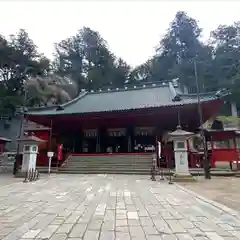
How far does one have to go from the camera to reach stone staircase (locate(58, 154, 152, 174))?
49.6 ft

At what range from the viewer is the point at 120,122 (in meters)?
20.5

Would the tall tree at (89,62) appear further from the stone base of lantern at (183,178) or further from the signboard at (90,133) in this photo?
the stone base of lantern at (183,178)

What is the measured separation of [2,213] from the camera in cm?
468

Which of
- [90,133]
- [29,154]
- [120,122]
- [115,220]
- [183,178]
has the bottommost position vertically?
[115,220]

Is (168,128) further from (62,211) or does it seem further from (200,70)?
(200,70)

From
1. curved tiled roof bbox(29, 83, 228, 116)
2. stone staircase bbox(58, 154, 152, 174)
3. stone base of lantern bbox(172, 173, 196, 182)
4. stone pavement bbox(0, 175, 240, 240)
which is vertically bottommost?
stone pavement bbox(0, 175, 240, 240)

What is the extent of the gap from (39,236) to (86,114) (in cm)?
1573

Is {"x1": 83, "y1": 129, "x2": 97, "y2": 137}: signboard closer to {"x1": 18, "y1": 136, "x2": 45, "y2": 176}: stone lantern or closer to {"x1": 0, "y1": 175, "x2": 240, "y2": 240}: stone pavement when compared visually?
{"x1": 18, "y1": 136, "x2": 45, "y2": 176}: stone lantern

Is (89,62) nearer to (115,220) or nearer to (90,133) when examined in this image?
(90,133)

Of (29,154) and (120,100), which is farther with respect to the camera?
(120,100)

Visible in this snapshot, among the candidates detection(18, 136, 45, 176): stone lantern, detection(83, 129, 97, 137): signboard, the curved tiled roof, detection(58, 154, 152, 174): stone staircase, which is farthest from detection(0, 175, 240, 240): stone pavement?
detection(83, 129, 97, 137): signboard

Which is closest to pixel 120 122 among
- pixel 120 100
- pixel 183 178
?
pixel 120 100

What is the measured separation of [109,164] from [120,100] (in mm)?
8884

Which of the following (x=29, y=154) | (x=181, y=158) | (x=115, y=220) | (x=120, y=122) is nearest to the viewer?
(x=115, y=220)
